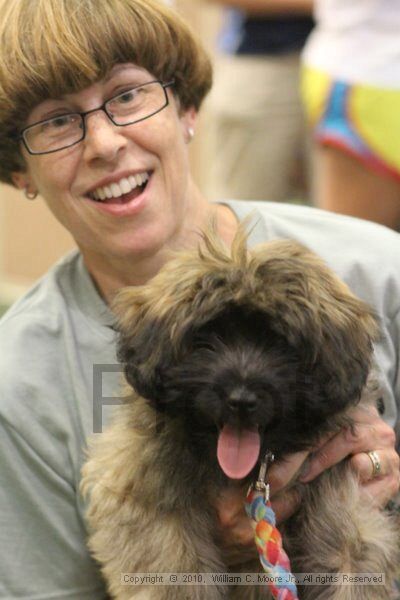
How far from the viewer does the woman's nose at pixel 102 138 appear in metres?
3.01

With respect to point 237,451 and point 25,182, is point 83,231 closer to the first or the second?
point 25,182

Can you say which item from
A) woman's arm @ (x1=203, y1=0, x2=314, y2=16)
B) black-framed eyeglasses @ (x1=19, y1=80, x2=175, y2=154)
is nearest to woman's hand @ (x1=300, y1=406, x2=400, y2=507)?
black-framed eyeglasses @ (x1=19, y1=80, x2=175, y2=154)

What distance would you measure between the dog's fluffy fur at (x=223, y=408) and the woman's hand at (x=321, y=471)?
1.2 inches

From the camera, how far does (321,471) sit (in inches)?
107

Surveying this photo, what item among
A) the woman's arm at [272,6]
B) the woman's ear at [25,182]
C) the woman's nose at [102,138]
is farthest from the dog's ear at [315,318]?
the woman's arm at [272,6]

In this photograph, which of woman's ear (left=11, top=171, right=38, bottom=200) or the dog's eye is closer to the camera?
the dog's eye

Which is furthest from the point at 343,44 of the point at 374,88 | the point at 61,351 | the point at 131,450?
the point at 131,450

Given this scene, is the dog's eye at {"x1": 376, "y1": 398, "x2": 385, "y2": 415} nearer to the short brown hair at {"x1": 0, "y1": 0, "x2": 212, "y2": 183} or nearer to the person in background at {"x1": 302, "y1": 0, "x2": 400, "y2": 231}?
the short brown hair at {"x1": 0, "y1": 0, "x2": 212, "y2": 183}

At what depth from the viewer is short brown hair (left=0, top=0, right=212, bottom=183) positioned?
2.98 meters

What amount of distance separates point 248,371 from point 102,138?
2.89ft

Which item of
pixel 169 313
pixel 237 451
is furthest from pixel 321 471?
pixel 169 313

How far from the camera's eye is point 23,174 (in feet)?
10.9

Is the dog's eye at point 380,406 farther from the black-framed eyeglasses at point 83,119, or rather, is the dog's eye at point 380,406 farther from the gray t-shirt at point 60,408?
the black-framed eyeglasses at point 83,119

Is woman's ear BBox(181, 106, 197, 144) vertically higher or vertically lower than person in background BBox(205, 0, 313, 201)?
higher
